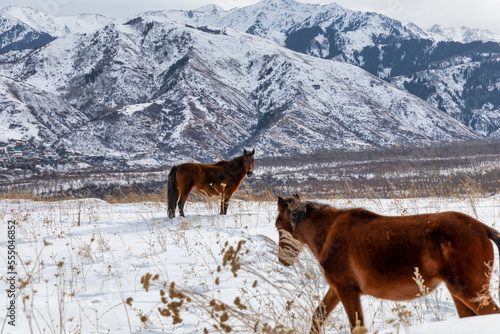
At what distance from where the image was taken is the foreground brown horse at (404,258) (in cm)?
304

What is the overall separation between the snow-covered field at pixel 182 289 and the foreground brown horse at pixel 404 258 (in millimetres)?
186

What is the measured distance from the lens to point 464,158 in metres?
128

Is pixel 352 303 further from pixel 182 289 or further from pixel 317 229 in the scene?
pixel 182 289

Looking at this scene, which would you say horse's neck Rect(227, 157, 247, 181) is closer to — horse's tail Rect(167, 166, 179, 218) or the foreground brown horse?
horse's tail Rect(167, 166, 179, 218)

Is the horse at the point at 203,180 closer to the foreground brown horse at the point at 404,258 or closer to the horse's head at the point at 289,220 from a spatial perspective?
the horse's head at the point at 289,220

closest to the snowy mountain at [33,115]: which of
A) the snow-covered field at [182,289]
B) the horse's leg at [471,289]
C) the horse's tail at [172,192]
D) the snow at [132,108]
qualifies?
the snow at [132,108]

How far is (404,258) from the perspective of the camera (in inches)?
126

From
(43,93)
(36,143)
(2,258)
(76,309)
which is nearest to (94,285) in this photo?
(76,309)

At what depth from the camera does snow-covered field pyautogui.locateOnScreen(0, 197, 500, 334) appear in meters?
2.77

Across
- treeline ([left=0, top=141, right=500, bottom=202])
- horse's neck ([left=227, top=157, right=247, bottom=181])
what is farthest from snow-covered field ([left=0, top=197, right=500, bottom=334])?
treeline ([left=0, top=141, right=500, bottom=202])

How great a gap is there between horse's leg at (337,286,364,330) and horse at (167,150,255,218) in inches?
324

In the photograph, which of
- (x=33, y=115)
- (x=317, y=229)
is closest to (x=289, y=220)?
(x=317, y=229)

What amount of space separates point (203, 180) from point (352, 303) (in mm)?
8962

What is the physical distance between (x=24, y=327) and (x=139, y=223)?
6.69m
